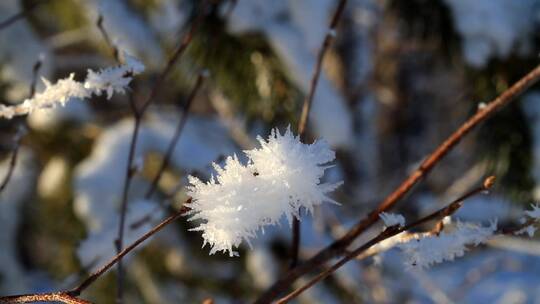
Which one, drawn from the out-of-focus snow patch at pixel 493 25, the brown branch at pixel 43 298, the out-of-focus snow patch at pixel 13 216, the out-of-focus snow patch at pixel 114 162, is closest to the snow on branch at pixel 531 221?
the brown branch at pixel 43 298

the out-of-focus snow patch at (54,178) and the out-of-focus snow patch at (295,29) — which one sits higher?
the out-of-focus snow patch at (54,178)

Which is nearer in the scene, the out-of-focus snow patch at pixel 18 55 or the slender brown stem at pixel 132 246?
the slender brown stem at pixel 132 246

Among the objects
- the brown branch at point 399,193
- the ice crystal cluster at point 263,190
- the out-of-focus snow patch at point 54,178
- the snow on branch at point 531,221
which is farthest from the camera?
the out-of-focus snow patch at point 54,178

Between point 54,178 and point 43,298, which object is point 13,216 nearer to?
point 54,178

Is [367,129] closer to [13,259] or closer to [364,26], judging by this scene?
[364,26]

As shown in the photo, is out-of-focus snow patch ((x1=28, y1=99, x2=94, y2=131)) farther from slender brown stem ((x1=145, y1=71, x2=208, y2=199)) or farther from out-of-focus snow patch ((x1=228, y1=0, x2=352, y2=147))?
slender brown stem ((x1=145, y1=71, x2=208, y2=199))

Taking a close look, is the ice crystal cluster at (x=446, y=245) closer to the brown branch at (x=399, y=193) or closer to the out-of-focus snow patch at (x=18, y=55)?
the brown branch at (x=399, y=193)

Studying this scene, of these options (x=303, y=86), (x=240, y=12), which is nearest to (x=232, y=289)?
(x=303, y=86)
